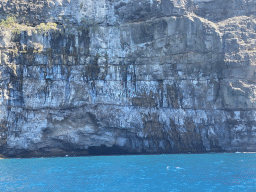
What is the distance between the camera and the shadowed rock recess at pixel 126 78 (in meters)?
37.2

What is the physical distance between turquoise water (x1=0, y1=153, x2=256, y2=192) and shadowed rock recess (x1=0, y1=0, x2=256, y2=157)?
19.9 feet

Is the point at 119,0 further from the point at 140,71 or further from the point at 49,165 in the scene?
the point at 49,165

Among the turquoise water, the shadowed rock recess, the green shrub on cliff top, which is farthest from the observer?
the green shrub on cliff top

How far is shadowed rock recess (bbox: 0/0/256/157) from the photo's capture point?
122 ft

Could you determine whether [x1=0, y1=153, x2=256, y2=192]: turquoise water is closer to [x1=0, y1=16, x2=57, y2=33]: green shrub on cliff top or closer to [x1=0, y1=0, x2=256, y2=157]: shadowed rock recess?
[x1=0, y1=0, x2=256, y2=157]: shadowed rock recess

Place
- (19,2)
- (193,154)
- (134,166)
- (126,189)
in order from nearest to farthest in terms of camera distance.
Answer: (126,189) < (134,166) < (193,154) < (19,2)

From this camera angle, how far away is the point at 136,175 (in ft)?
81.7

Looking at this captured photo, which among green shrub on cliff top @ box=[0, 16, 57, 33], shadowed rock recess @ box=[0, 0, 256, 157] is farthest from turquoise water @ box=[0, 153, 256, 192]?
green shrub on cliff top @ box=[0, 16, 57, 33]

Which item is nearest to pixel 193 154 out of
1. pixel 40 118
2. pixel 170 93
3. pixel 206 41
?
pixel 170 93

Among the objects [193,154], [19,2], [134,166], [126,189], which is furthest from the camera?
[19,2]

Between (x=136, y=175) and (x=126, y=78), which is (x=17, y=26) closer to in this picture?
(x=126, y=78)

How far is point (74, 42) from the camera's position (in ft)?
128

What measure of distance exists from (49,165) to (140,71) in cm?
1693

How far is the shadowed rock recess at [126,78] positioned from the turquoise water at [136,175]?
607cm
